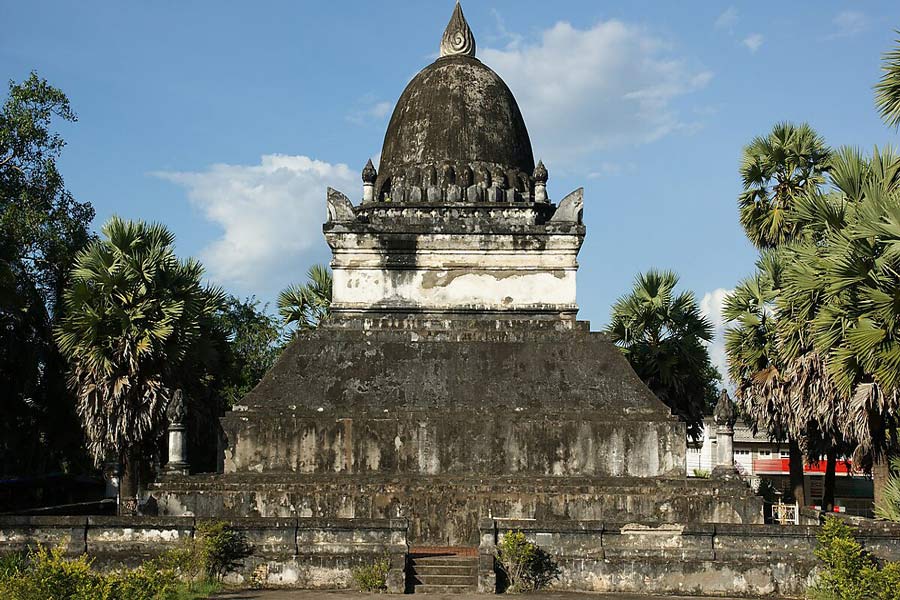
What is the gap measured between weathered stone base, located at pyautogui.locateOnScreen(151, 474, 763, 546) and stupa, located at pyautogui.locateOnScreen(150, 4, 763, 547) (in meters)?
0.03

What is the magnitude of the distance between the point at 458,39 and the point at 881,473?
1493 cm

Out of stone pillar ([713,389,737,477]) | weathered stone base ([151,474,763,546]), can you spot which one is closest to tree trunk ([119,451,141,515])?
weathered stone base ([151,474,763,546])

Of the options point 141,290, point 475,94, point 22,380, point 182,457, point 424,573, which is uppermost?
point 475,94

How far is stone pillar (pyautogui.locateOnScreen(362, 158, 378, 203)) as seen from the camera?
24359mm

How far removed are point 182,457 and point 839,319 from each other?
1226cm

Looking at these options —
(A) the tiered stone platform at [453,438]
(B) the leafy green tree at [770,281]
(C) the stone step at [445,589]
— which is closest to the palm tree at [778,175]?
(B) the leafy green tree at [770,281]

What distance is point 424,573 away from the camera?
1622 cm

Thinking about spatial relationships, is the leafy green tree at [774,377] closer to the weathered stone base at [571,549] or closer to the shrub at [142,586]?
the weathered stone base at [571,549]

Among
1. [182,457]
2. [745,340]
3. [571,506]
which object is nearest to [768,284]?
[745,340]

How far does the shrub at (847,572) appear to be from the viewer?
45.4 ft

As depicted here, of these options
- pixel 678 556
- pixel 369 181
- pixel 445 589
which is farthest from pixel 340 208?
pixel 678 556

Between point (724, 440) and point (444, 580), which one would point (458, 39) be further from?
point (444, 580)

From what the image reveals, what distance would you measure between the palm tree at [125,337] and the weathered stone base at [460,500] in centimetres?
446

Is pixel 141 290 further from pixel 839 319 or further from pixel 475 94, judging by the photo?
pixel 839 319
